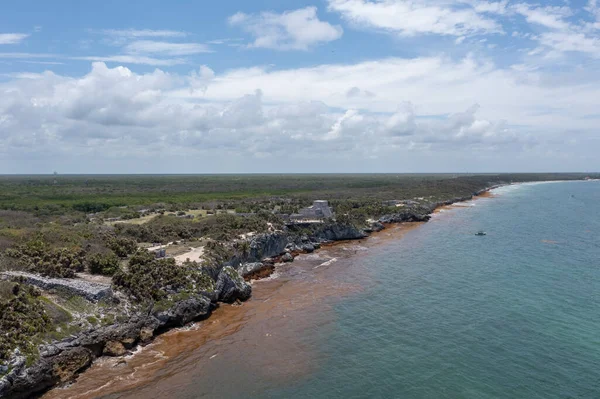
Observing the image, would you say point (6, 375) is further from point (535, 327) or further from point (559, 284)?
point (559, 284)

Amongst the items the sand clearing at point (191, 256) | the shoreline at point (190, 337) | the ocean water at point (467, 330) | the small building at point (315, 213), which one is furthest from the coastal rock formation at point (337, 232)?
the sand clearing at point (191, 256)

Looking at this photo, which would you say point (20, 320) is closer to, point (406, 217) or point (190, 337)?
point (190, 337)

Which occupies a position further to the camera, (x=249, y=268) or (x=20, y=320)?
(x=249, y=268)

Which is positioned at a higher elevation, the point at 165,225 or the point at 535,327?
the point at 165,225

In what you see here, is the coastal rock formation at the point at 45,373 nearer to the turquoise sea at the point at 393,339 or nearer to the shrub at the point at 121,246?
the turquoise sea at the point at 393,339

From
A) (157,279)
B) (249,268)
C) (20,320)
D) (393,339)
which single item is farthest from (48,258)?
(393,339)

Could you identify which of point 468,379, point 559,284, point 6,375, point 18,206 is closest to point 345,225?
point 559,284

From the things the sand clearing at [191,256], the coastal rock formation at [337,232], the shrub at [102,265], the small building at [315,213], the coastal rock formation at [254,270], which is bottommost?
the coastal rock formation at [254,270]
